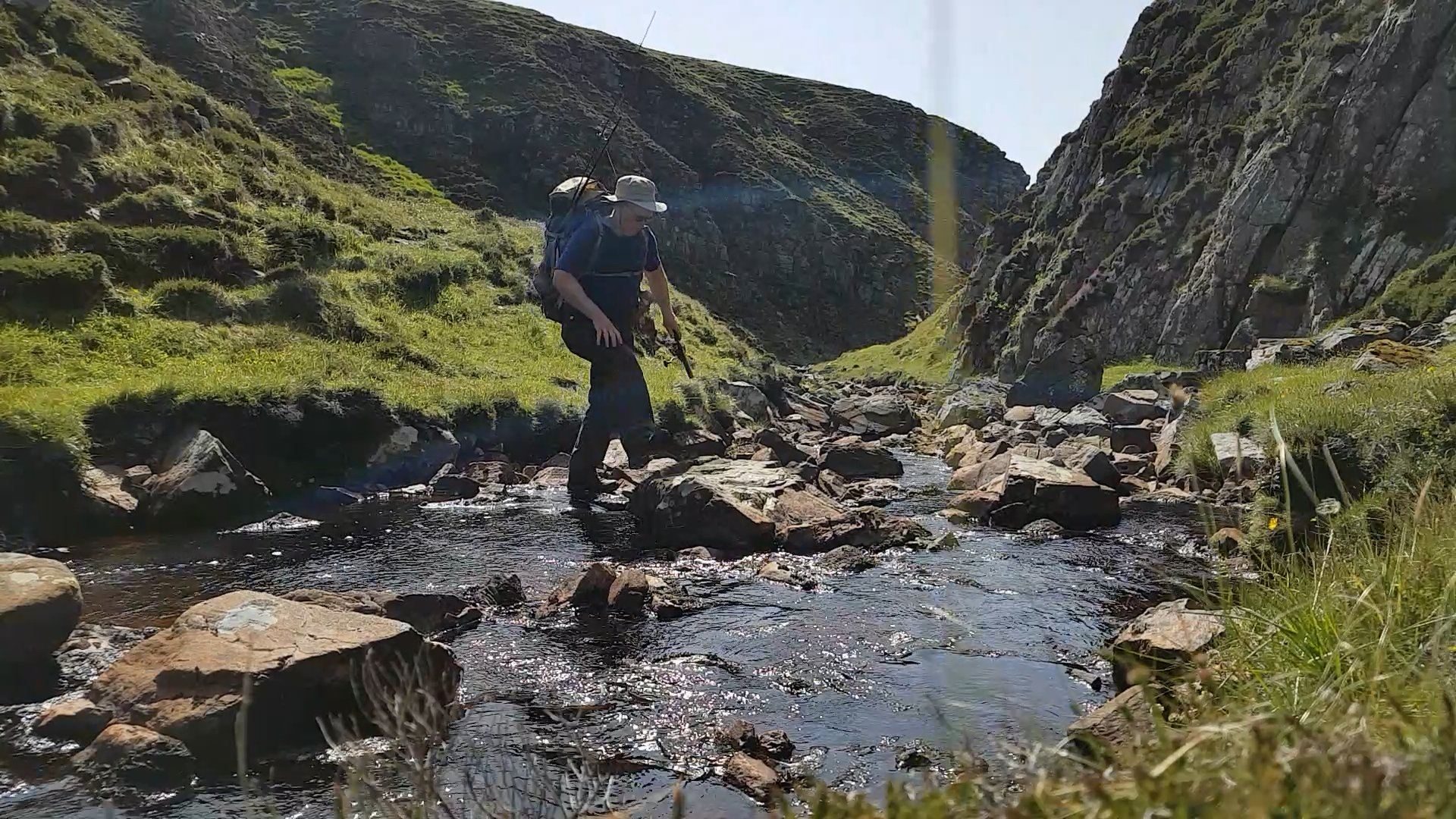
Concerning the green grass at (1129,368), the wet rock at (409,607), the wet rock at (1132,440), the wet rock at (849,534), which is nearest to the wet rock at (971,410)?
the green grass at (1129,368)

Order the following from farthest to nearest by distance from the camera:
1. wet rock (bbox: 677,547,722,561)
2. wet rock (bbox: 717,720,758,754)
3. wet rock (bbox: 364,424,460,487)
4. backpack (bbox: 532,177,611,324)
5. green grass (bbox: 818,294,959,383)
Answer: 1. green grass (bbox: 818,294,959,383)
2. wet rock (bbox: 364,424,460,487)
3. backpack (bbox: 532,177,611,324)
4. wet rock (bbox: 677,547,722,561)
5. wet rock (bbox: 717,720,758,754)

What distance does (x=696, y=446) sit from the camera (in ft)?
65.6

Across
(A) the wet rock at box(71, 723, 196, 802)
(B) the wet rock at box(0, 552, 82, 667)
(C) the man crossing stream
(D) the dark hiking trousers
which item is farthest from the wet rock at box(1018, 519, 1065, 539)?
(B) the wet rock at box(0, 552, 82, 667)

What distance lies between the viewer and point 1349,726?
7.28ft

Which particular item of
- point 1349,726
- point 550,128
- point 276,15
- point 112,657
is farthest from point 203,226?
point 276,15

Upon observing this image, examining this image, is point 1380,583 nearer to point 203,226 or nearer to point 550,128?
point 203,226

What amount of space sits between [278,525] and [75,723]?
7.64 metres

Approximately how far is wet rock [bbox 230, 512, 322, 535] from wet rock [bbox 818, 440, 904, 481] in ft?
34.0

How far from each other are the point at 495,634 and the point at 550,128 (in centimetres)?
9132

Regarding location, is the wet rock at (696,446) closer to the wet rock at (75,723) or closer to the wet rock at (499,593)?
the wet rock at (499,593)

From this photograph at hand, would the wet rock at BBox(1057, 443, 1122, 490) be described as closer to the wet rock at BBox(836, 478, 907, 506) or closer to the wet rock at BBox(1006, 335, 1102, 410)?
the wet rock at BBox(836, 478, 907, 506)

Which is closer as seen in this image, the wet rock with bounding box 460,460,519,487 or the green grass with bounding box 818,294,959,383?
the wet rock with bounding box 460,460,519,487

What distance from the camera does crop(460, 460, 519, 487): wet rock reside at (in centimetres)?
1678

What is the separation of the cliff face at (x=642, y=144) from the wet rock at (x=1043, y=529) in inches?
2771
